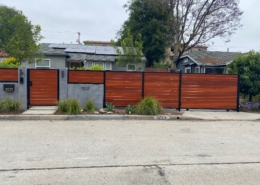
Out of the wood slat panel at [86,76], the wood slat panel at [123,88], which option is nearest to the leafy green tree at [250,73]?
the wood slat panel at [123,88]

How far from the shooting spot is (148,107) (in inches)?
413

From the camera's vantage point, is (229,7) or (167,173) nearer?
(167,173)

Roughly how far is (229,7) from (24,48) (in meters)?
17.2

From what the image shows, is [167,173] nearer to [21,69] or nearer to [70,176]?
[70,176]

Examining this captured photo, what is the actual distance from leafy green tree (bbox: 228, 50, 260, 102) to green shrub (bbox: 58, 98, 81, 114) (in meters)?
8.42

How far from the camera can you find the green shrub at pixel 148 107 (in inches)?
412

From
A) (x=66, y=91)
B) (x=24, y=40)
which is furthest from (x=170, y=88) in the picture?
(x=24, y=40)

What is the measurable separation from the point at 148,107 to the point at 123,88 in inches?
67.3

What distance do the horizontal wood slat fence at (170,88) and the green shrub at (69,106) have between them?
4.38ft

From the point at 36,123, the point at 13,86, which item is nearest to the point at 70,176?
the point at 36,123

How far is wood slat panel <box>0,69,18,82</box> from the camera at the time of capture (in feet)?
35.8

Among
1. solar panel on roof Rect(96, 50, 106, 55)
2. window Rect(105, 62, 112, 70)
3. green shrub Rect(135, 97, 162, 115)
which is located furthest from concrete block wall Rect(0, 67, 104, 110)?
solar panel on roof Rect(96, 50, 106, 55)

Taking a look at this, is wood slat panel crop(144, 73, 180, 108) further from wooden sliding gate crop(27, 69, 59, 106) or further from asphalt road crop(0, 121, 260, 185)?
wooden sliding gate crop(27, 69, 59, 106)

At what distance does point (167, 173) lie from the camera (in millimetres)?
4543
